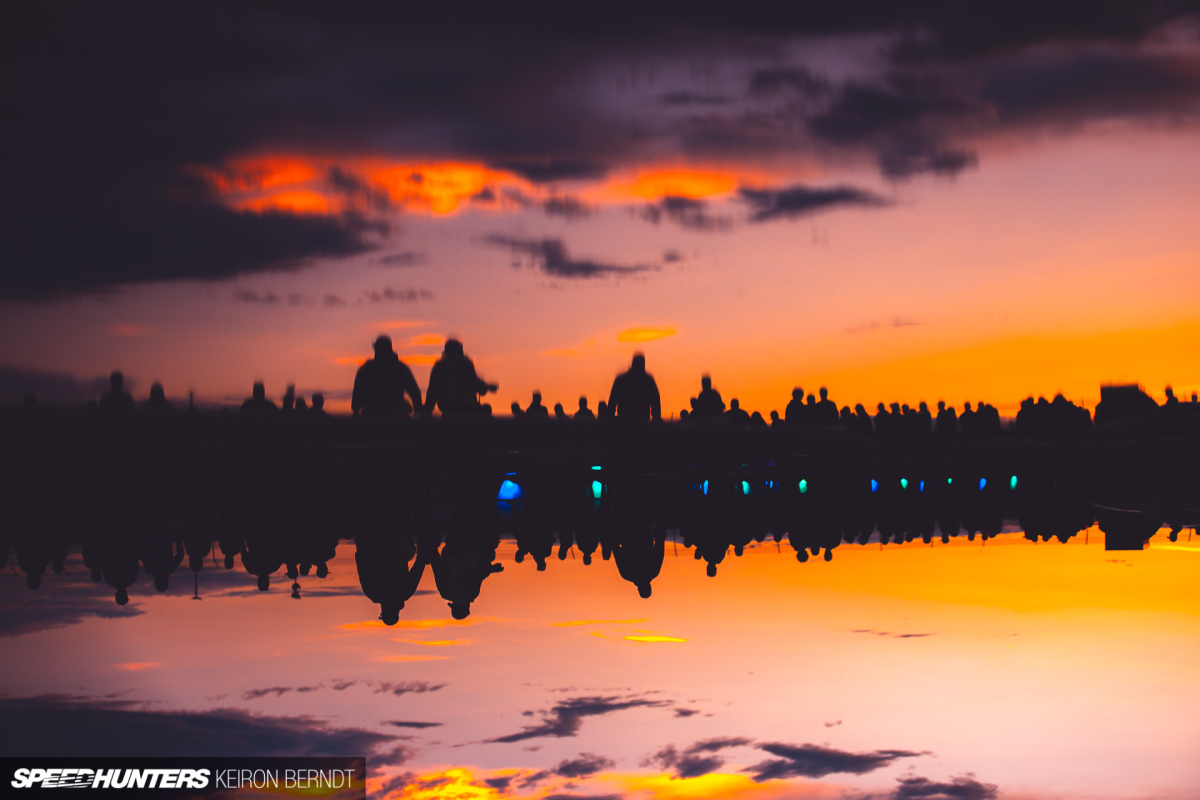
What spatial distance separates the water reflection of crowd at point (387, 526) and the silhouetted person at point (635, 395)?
0.99 m

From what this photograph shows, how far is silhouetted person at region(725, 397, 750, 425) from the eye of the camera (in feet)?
53.4

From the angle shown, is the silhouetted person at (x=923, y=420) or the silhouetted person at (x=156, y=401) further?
the silhouetted person at (x=923, y=420)

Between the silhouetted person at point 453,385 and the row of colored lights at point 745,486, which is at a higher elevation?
the silhouetted person at point 453,385

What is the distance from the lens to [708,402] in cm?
1748

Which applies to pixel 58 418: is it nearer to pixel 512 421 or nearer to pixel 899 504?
pixel 512 421

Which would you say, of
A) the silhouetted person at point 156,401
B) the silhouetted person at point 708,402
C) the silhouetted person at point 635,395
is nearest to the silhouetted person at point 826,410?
the silhouetted person at point 708,402

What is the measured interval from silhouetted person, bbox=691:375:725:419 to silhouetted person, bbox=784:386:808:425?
207 centimetres

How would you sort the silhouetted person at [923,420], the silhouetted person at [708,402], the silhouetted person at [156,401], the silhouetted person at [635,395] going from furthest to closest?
the silhouetted person at [923,420]
the silhouetted person at [708,402]
the silhouetted person at [635,395]
the silhouetted person at [156,401]

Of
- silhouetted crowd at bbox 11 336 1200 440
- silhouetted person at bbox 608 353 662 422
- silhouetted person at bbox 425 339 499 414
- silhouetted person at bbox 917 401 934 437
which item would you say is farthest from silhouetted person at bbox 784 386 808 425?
silhouetted person at bbox 425 339 499 414

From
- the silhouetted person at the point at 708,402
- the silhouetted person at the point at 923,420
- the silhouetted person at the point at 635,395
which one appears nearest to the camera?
the silhouetted person at the point at 635,395

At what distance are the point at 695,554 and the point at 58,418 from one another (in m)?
9.56

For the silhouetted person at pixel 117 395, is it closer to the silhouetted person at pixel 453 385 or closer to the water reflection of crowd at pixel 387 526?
the water reflection of crowd at pixel 387 526

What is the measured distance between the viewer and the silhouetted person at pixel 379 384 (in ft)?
43.4

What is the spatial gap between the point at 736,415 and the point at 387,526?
7.02 metres
